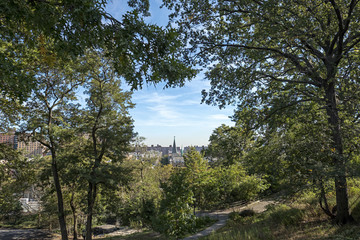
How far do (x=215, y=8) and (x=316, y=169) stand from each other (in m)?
5.90

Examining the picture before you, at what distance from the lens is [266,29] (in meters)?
6.34

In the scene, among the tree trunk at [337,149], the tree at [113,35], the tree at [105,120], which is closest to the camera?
the tree at [113,35]

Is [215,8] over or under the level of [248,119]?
over

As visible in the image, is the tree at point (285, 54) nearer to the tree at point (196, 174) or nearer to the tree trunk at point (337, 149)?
the tree trunk at point (337, 149)

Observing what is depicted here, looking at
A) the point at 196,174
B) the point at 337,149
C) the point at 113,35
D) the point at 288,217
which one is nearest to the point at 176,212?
the point at 288,217

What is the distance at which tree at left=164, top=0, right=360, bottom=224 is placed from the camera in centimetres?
651

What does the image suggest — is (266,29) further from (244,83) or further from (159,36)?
(159,36)

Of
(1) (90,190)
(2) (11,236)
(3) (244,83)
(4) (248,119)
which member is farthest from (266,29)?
(2) (11,236)

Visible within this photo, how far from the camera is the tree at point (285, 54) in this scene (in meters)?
6.51

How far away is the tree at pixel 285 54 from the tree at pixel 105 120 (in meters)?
6.56

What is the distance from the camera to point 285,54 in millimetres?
7492

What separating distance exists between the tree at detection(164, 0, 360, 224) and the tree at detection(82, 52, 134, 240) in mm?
6563

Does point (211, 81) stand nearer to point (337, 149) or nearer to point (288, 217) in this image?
point (337, 149)

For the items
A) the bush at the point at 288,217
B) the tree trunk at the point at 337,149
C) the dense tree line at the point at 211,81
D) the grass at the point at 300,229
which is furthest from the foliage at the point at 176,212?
the tree trunk at the point at 337,149
